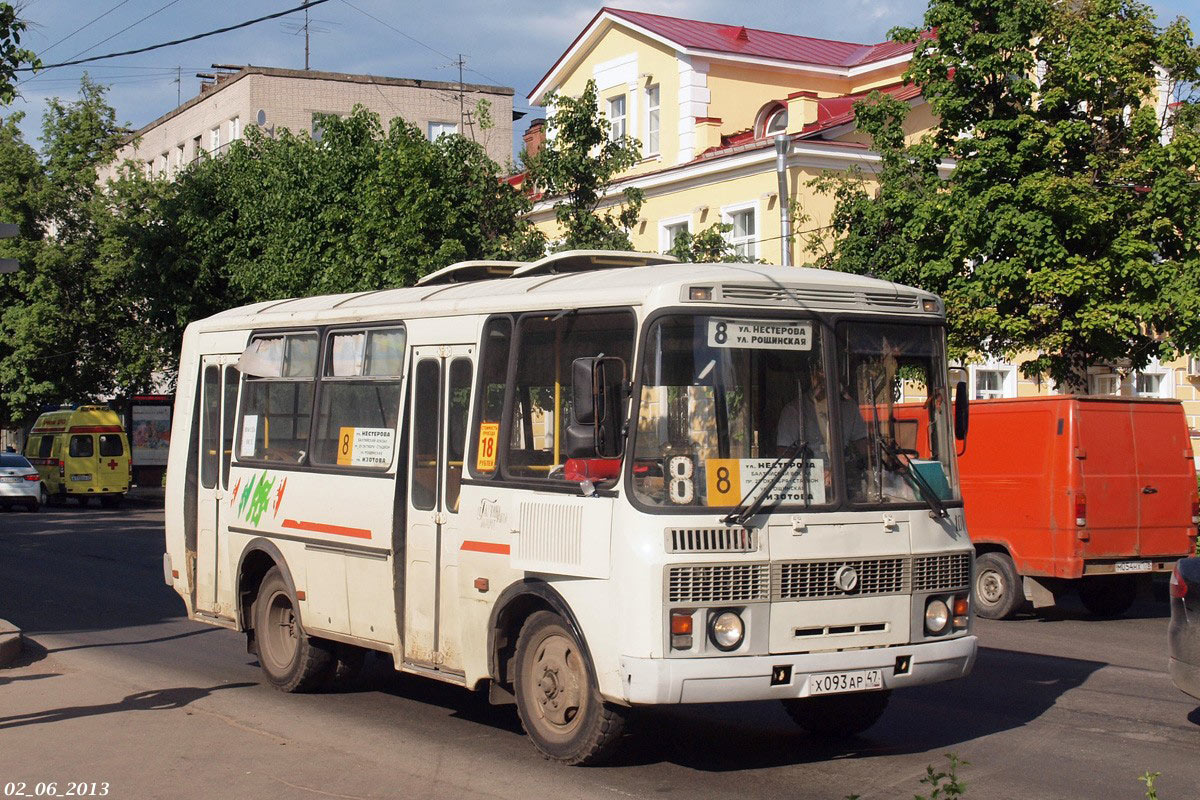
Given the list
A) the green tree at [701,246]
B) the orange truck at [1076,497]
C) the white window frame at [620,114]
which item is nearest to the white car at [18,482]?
the white window frame at [620,114]

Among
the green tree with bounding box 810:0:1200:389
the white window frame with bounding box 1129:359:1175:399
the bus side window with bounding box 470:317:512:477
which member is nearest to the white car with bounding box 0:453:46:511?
the green tree with bounding box 810:0:1200:389

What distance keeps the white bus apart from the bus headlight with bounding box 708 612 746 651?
12 mm

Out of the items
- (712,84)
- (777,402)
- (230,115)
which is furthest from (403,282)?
(230,115)

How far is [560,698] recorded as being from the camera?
8.04 meters

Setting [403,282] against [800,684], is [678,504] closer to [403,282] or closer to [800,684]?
[800,684]

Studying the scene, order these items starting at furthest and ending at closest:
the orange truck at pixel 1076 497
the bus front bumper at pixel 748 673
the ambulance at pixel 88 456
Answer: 1. the ambulance at pixel 88 456
2. the orange truck at pixel 1076 497
3. the bus front bumper at pixel 748 673

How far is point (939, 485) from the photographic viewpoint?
830cm

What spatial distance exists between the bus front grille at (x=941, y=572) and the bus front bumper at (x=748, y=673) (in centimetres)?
35

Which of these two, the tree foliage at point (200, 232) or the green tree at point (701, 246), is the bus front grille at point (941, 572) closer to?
the green tree at point (701, 246)

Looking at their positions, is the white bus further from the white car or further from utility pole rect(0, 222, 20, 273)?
the white car

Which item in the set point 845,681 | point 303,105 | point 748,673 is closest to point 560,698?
point 748,673

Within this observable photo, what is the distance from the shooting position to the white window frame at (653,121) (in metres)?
35.4

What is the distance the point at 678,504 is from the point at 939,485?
5.71 ft

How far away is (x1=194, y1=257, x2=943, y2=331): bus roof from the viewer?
7773 millimetres
